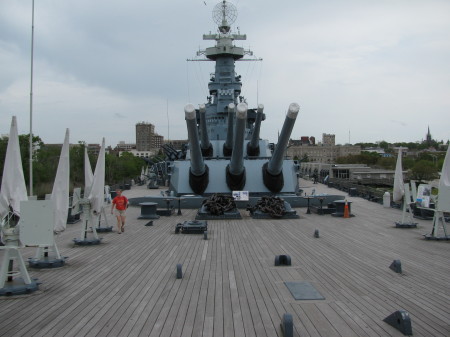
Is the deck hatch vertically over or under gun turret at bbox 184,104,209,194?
under

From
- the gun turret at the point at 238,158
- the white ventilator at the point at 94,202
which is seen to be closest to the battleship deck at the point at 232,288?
the white ventilator at the point at 94,202

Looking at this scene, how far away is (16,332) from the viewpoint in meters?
3.50

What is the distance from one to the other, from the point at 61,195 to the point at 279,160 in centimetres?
736

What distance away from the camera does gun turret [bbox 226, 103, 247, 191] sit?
10039mm

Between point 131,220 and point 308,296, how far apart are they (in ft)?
24.0

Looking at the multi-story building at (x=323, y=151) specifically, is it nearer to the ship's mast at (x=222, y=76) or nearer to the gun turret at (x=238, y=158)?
the ship's mast at (x=222, y=76)

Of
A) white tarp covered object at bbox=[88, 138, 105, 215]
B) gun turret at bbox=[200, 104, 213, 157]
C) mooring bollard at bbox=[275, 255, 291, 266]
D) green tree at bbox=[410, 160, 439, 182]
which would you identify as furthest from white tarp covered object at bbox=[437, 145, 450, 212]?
green tree at bbox=[410, 160, 439, 182]

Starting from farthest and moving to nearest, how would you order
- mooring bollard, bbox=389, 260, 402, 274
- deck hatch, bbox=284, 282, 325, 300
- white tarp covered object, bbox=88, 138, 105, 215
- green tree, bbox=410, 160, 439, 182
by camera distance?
green tree, bbox=410, 160, 439, 182, white tarp covered object, bbox=88, 138, 105, 215, mooring bollard, bbox=389, 260, 402, 274, deck hatch, bbox=284, 282, 325, 300

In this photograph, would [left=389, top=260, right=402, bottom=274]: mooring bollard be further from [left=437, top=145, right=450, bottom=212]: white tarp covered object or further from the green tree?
the green tree

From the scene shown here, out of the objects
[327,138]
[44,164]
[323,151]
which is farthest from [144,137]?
[44,164]

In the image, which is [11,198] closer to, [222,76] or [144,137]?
[222,76]

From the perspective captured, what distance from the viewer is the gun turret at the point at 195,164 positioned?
10.4 meters

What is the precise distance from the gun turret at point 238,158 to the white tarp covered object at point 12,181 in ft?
18.7

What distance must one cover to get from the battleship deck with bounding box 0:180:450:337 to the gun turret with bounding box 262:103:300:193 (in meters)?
2.99
